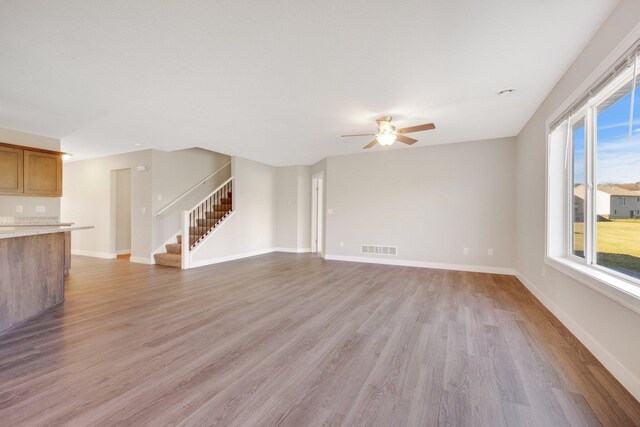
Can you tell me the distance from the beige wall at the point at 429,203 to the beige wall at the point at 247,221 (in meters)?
2.04

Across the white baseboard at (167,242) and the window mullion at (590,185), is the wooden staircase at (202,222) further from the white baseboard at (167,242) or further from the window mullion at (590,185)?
the window mullion at (590,185)

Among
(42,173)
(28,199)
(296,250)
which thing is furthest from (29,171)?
(296,250)

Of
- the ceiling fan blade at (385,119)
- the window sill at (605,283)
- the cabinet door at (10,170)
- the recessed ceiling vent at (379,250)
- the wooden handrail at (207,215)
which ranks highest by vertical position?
the ceiling fan blade at (385,119)

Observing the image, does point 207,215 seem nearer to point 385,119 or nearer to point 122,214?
point 122,214

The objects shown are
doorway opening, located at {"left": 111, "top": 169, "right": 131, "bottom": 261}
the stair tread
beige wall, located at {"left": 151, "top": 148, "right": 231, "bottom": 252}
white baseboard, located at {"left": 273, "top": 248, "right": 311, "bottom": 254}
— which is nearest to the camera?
the stair tread

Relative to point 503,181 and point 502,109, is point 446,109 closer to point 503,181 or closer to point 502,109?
point 502,109

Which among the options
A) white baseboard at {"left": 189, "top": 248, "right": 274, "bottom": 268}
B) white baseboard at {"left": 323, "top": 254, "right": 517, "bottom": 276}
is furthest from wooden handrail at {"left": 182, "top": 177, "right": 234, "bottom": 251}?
white baseboard at {"left": 323, "top": 254, "right": 517, "bottom": 276}

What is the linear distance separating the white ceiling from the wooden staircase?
2584 mm

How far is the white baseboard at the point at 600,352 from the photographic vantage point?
173cm

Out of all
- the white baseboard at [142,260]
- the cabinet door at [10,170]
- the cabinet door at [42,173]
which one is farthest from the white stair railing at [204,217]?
the cabinet door at [10,170]

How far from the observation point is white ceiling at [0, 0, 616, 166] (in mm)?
1921

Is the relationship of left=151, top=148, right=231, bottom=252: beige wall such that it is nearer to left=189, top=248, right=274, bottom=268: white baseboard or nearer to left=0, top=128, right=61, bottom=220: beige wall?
left=189, top=248, right=274, bottom=268: white baseboard

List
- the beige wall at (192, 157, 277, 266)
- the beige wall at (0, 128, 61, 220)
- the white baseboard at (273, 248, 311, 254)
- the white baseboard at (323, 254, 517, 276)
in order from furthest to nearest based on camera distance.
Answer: the white baseboard at (273, 248, 311, 254), the beige wall at (192, 157, 277, 266), the white baseboard at (323, 254, 517, 276), the beige wall at (0, 128, 61, 220)

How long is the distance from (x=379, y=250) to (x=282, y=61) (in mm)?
4679
